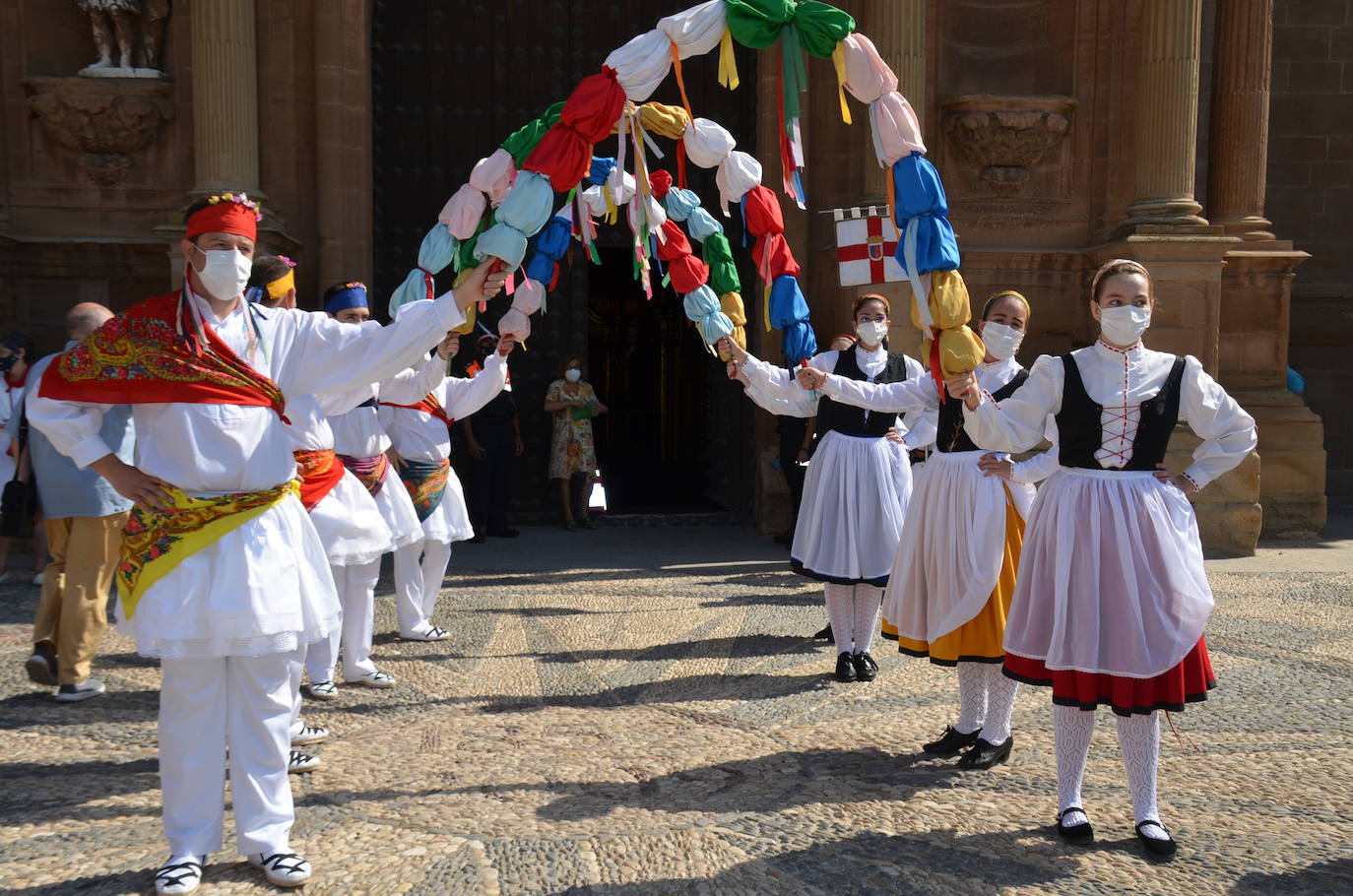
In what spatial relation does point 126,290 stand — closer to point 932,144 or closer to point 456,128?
point 456,128

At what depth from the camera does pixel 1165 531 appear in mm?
3939

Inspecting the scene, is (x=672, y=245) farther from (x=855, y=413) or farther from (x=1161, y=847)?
(x=1161, y=847)

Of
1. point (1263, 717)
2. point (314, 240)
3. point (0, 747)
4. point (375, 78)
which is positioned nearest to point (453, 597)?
point (0, 747)

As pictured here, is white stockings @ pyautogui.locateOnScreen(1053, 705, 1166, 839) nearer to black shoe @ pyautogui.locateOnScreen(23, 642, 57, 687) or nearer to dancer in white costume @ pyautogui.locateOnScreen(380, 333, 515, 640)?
dancer in white costume @ pyautogui.locateOnScreen(380, 333, 515, 640)

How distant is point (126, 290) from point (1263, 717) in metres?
10.3

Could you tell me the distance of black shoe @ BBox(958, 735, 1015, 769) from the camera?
4754 mm

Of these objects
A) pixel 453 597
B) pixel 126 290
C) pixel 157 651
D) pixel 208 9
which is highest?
pixel 208 9

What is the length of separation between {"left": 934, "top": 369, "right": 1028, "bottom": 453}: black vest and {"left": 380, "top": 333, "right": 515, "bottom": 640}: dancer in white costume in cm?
269

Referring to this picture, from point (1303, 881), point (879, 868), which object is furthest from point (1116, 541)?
point (879, 868)

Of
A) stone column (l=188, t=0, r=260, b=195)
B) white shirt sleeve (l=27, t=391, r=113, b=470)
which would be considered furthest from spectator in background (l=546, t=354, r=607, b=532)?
white shirt sleeve (l=27, t=391, r=113, b=470)

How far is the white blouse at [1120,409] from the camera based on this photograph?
13.2 ft

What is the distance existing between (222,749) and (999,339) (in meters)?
3.32

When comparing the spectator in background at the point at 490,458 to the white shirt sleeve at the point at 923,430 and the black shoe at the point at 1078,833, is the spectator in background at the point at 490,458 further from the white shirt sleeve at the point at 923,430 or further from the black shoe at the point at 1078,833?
the black shoe at the point at 1078,833

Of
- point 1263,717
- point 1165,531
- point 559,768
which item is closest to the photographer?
point 1165,531
